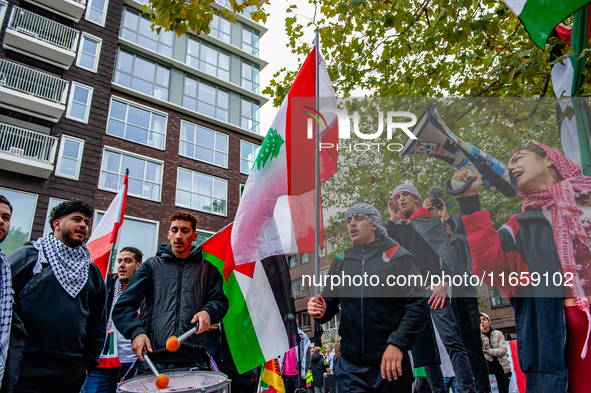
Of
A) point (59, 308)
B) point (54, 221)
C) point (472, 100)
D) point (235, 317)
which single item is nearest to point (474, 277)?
point (235, 317)

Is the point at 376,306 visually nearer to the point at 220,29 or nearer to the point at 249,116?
the point at 249,116

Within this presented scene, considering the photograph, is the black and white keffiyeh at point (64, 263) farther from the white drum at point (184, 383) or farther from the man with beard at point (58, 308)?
the white drum at point (184, 383)

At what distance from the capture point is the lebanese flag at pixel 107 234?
233 inches

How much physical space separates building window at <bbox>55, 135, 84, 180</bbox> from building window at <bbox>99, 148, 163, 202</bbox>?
98 centimetres

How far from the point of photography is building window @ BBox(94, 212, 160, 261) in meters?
17.8

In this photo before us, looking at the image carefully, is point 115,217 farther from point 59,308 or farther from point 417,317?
point 417,317

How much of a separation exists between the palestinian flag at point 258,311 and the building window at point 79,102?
1637 cm

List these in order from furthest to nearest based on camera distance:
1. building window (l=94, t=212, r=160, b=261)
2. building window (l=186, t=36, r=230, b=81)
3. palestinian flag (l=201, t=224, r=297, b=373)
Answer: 1. building window (l=186, t=36, r=230, b=81)
2. building window (l=94, t=212, r=160, b=261)
3. palestinian flag (l=201, t=224, r=297, b=373)

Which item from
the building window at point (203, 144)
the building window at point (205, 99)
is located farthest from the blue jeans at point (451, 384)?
the building window at point (205, 99)

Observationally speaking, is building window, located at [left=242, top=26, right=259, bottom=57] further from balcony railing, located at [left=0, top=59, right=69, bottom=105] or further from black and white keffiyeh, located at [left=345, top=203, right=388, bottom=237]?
black and white keffiyeh, located at [left=345, top=203, right=388, bottom=237]

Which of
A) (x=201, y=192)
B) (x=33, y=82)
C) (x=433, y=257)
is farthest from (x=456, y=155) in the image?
(x=201, y=192)

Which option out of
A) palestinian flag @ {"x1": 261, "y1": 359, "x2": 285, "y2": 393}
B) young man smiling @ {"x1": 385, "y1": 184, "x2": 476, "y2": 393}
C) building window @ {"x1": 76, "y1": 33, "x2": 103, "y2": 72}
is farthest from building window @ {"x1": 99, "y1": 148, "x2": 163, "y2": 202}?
young man smiling @ {"x1": 385, "y1": 184, "x2": 476, "y2": 393}

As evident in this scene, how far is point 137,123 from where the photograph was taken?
1978 cm

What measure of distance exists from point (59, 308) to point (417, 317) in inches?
110
